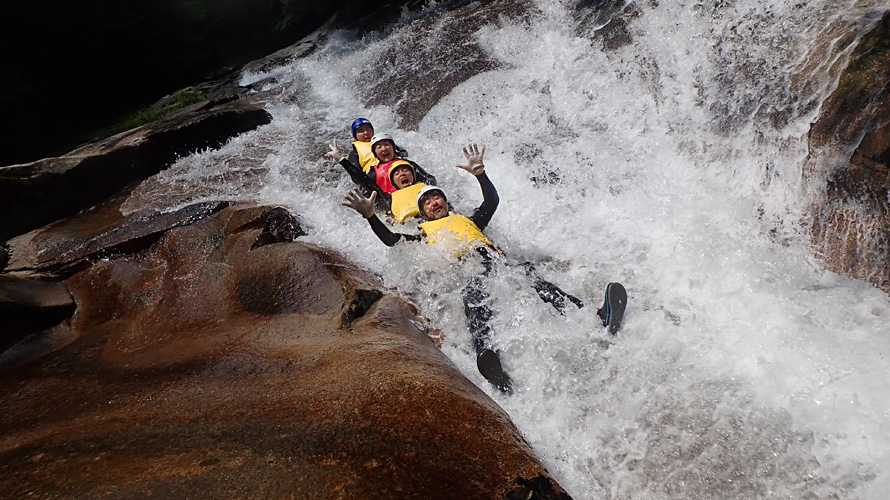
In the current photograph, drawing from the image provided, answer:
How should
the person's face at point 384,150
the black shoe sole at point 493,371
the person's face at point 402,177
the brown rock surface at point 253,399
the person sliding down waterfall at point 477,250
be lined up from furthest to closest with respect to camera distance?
the person's face at point 384,150 < the person's face at point 402,177 < the person sliding down waterfall at point 477,250 < the black shoe sole at point 493,371 < the brown rock surface at point 253,399

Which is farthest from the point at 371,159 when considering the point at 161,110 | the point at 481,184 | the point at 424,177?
the point at 161,110

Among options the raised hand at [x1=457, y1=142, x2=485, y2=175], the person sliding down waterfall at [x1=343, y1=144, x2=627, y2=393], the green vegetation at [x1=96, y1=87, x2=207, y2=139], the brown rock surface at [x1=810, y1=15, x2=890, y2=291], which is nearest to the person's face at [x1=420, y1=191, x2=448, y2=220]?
the person sliding down waterfall at [x1=343, y1=144, x2=627, y2=393]

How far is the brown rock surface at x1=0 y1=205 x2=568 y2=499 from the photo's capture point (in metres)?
1.88

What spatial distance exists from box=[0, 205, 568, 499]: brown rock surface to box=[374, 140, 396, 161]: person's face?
7.86ft

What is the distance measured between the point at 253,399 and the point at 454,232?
2.44m

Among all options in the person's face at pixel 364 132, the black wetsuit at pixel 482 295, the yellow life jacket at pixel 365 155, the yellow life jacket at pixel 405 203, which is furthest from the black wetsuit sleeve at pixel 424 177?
the black wetsuit at pixel 482 295

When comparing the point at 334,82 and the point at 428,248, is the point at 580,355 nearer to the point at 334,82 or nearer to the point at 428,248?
the point at 428,248

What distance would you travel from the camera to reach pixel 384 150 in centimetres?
643

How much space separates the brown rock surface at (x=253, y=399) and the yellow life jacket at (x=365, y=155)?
290cm

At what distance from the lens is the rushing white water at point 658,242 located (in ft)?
8.87

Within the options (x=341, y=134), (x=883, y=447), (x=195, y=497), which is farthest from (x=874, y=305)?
(x=341, y=134)

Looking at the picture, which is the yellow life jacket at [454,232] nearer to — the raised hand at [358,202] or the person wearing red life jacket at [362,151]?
the raised hand at [358,202]

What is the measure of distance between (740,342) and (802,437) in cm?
84

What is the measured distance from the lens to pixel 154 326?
3.80 metres
